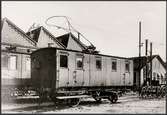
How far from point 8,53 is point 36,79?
10070mm

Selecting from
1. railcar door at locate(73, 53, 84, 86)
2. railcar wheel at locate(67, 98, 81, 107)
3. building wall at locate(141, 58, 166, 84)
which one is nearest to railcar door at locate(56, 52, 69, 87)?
railcar door at locate(73, 53, 84, 86)

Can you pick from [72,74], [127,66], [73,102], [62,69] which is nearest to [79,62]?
[72,74]

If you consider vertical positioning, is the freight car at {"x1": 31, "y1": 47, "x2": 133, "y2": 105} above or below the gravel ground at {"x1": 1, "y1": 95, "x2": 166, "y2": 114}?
above

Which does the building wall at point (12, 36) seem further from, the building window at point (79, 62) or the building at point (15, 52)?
the building window at point (79, 62)

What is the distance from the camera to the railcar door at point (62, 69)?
1506cm

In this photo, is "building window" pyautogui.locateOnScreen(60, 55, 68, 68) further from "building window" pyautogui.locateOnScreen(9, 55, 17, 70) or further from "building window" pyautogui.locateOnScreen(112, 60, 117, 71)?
"building window" pyautogui.locateOnScreen(9, 55, 17, 70)

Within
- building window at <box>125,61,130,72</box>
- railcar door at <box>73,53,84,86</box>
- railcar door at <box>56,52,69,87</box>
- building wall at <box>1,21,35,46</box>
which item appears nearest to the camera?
railcar door at <box>56,52,69,87</box>

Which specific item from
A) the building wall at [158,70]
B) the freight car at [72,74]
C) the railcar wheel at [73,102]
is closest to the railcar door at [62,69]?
the freight car at [72,74]

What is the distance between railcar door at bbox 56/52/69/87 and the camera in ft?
49.4

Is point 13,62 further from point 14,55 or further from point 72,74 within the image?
point 72,74

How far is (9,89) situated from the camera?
19500mm

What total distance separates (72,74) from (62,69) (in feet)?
2.80

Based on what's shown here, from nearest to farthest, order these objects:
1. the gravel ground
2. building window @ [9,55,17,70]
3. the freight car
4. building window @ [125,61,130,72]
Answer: the gravel ground
the freight car
building window @ [125,61,130,72]
building window @ [9,55,17,70]

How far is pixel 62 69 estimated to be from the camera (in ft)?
50.3
